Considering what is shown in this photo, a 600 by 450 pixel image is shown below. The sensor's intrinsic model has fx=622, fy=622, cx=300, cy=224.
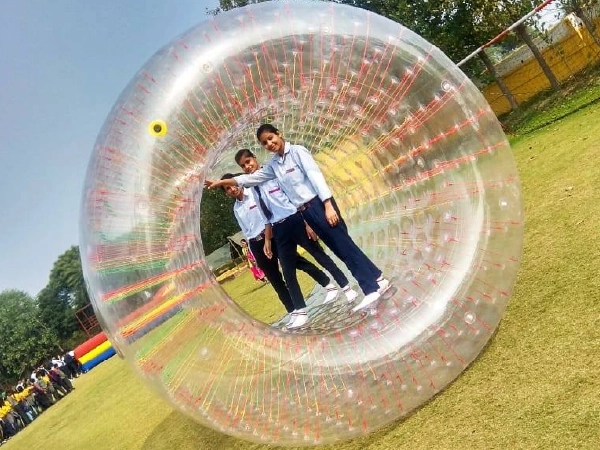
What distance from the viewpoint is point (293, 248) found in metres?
4.15

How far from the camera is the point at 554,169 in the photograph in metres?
7.30

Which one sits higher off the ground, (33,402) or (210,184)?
(210,184)

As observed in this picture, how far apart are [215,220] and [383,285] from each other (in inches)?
43.0

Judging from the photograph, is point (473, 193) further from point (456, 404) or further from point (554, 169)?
point (554, 169)

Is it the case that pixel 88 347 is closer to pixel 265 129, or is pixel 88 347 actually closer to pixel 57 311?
pixel 265 129

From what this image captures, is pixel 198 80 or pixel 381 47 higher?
pixel 198 80

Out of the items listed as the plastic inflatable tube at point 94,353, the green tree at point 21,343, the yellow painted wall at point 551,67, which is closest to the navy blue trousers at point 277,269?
the yellow painted wall at point 551,67

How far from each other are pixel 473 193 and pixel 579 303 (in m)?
0.87

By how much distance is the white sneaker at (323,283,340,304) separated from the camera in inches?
182

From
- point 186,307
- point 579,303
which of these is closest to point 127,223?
point 186,307

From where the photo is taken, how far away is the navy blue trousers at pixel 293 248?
395cm

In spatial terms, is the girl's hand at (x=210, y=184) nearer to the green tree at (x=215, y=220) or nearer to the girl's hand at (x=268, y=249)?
the green tree at (x=215, y=220)

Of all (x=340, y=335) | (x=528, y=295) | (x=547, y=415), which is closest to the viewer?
(x=547, y=415)

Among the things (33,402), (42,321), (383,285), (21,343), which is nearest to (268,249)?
(383,285)
